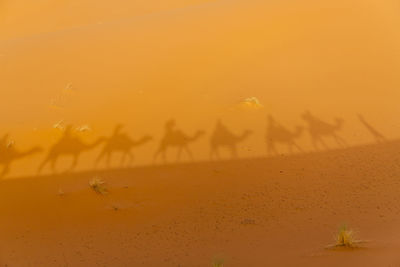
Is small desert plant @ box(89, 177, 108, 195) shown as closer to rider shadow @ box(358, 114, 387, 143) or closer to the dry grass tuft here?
the dry grass tuft

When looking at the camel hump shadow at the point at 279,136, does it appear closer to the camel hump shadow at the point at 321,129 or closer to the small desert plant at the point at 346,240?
the camel hump shadow at the point at 321,129

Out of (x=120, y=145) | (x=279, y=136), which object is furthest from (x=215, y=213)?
(x=120, y=145)

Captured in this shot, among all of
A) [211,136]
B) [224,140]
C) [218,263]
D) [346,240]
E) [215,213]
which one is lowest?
[218,263]

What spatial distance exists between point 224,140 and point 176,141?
803 millimetres

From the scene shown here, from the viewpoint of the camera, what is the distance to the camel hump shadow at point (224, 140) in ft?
23.3

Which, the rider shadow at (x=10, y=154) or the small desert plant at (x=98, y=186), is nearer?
the small desert plant at (x=98, y=186)

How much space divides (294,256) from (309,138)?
2629 millimetres

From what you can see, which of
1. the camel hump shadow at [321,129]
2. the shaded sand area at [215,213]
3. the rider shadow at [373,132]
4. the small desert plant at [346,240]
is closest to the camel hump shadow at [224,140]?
the shaded sand area at [215,213]

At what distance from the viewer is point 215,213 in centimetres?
593

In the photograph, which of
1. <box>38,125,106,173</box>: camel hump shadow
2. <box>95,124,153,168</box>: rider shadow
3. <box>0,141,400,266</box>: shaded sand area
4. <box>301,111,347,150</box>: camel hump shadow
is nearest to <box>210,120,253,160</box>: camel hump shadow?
<box>0,141,400,266</box>: shaded sand area

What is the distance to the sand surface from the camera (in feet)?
18.2

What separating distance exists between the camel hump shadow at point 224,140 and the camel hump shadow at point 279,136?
0.35 meters

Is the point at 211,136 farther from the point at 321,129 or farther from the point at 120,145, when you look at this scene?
the point at 321,129

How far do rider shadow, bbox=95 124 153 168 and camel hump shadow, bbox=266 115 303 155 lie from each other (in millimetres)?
1988
